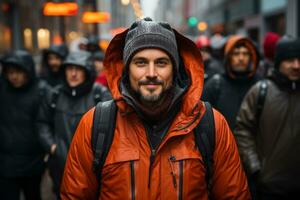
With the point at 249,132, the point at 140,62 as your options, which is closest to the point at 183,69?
the point at 140,62

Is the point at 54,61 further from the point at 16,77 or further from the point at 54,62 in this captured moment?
the point at 16,77

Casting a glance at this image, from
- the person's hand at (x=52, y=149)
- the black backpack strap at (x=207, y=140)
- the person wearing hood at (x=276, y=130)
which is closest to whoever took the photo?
the black backpack strap at (x=207, y=140)

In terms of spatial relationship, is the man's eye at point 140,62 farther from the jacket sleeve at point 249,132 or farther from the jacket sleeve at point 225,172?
the jacket sleeve at point 249,132

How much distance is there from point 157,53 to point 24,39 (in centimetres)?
1475

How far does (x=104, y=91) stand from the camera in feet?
18.5

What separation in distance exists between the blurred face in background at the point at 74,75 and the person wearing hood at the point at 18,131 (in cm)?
63

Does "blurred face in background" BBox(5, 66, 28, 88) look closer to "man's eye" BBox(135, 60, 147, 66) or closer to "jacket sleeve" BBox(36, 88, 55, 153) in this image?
"jacket sleeve" BBox(36, 88, 55, 153)

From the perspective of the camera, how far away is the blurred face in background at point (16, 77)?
6.20 meters

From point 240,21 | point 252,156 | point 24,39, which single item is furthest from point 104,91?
point 240,21

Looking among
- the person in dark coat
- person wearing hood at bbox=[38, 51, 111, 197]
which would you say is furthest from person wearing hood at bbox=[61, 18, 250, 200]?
the person in dark coat

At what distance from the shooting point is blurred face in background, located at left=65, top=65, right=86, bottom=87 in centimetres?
568

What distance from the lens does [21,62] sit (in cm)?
620

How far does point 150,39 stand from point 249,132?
2.21 meters

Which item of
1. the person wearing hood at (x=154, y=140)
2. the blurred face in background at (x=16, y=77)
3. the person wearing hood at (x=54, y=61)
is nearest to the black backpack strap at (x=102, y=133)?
the person wearing hood at (x=154, y=140)
